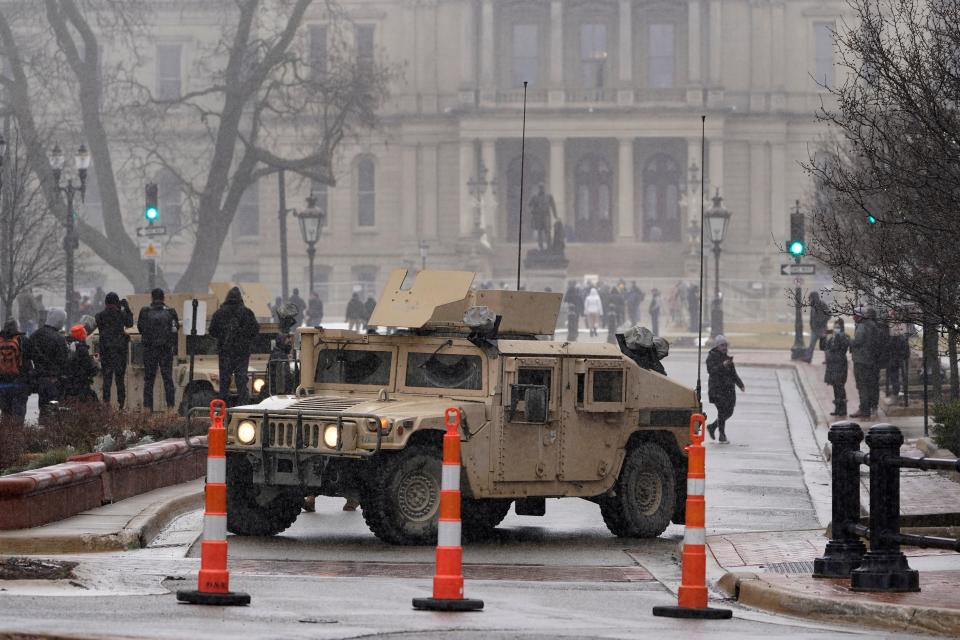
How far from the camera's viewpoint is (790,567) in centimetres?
1298

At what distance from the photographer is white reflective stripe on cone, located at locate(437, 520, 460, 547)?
1047 cm

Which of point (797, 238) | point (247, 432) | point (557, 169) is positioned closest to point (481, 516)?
point (247, 432)

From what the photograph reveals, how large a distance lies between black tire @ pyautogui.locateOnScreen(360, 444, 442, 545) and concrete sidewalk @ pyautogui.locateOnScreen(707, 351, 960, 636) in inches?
81.2

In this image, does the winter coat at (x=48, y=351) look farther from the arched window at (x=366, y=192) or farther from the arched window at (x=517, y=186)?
the arched window at (x=366, y=192)

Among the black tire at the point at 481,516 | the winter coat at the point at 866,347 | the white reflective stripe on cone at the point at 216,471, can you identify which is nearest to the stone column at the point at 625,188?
the winter coat at the point at 866,347

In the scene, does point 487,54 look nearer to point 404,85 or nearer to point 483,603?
point 404,85

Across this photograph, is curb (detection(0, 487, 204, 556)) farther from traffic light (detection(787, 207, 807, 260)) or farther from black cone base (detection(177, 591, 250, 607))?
traffic light (detection(787, 207, 807, 260))

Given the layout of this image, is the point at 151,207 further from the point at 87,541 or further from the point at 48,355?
the point at 87,541

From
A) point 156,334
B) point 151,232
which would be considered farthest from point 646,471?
point 151,232

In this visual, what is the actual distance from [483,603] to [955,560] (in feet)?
12.8

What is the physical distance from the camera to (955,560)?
13.1m

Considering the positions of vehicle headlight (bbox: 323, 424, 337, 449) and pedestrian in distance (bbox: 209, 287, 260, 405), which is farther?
pedestrian in distance (bbox: 209, 287, 260, 405)

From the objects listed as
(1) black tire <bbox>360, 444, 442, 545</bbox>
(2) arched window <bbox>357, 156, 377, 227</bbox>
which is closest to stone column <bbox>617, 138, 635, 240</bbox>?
(2) arched window <bbox>357, 156, 377, 227</bbox>

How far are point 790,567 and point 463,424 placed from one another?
2.74 meters
